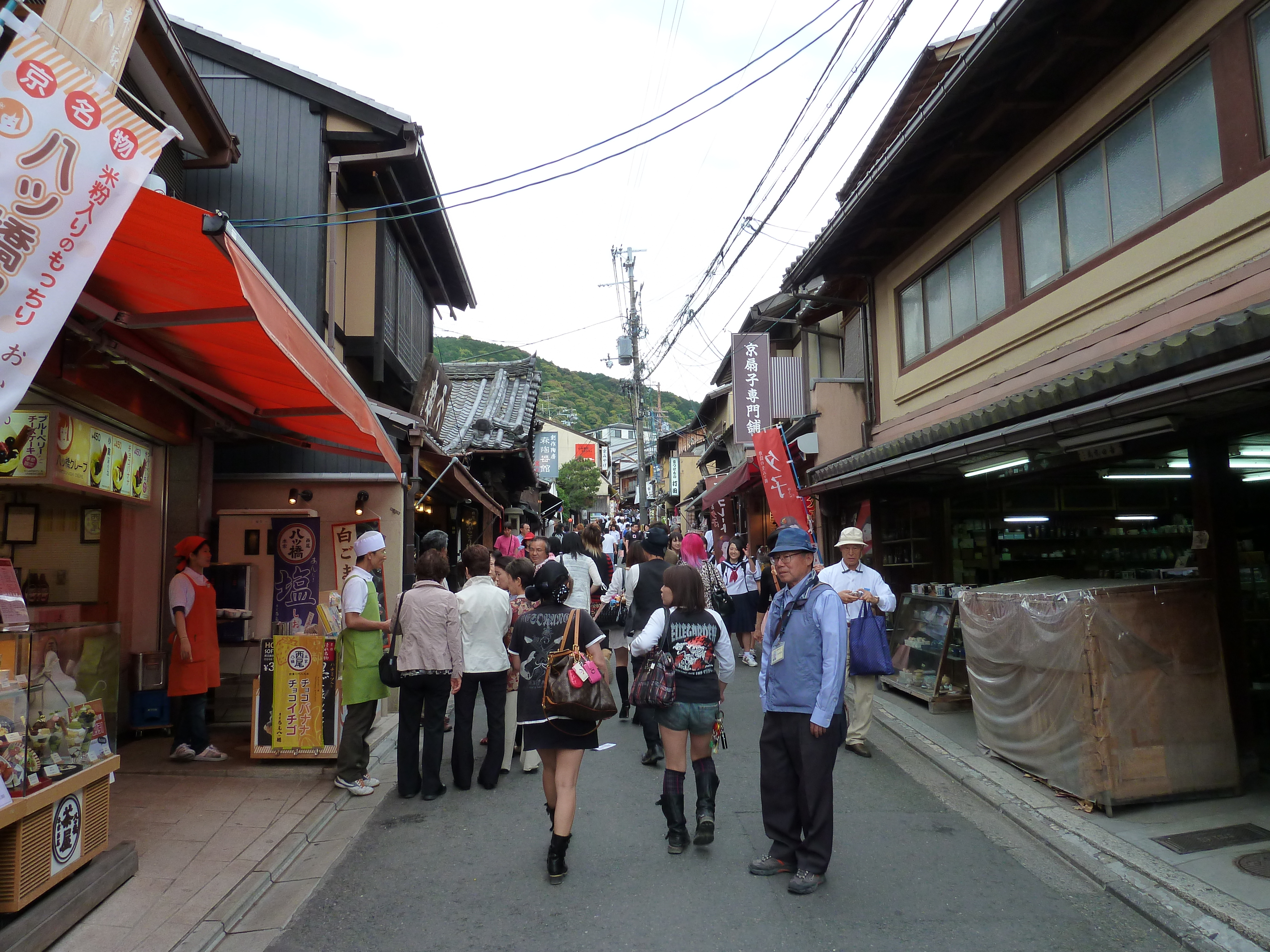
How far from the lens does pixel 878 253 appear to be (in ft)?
38.6

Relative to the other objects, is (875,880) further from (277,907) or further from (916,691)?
(916,691)

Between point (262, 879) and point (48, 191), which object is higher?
point (48, 191)

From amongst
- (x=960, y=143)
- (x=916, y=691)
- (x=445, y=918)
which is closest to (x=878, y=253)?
(x=960, y=143)

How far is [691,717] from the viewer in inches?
197

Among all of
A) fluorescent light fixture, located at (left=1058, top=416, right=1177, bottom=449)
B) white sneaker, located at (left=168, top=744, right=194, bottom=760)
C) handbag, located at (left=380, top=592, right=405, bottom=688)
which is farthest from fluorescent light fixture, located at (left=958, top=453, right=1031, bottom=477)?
white sneaker, located at (left=168, top=744, right=194, bottom=760)

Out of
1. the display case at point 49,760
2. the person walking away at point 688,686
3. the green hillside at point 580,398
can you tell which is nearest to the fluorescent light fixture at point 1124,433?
the person walking away at point 688,686

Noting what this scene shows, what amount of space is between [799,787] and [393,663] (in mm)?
3317

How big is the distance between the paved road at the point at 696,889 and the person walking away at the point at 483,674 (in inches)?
15.5

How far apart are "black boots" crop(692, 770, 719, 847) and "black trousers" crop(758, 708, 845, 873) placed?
0.44 metres

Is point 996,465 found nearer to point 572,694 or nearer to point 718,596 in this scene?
point 718,596

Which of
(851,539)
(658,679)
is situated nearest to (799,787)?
(658,679)

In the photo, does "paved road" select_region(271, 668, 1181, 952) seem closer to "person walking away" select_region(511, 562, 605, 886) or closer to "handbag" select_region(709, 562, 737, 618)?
"person walking away" select_region(511, 562, 605, 886)

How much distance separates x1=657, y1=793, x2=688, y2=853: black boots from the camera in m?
5.05

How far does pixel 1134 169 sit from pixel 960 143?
90.7 inches
